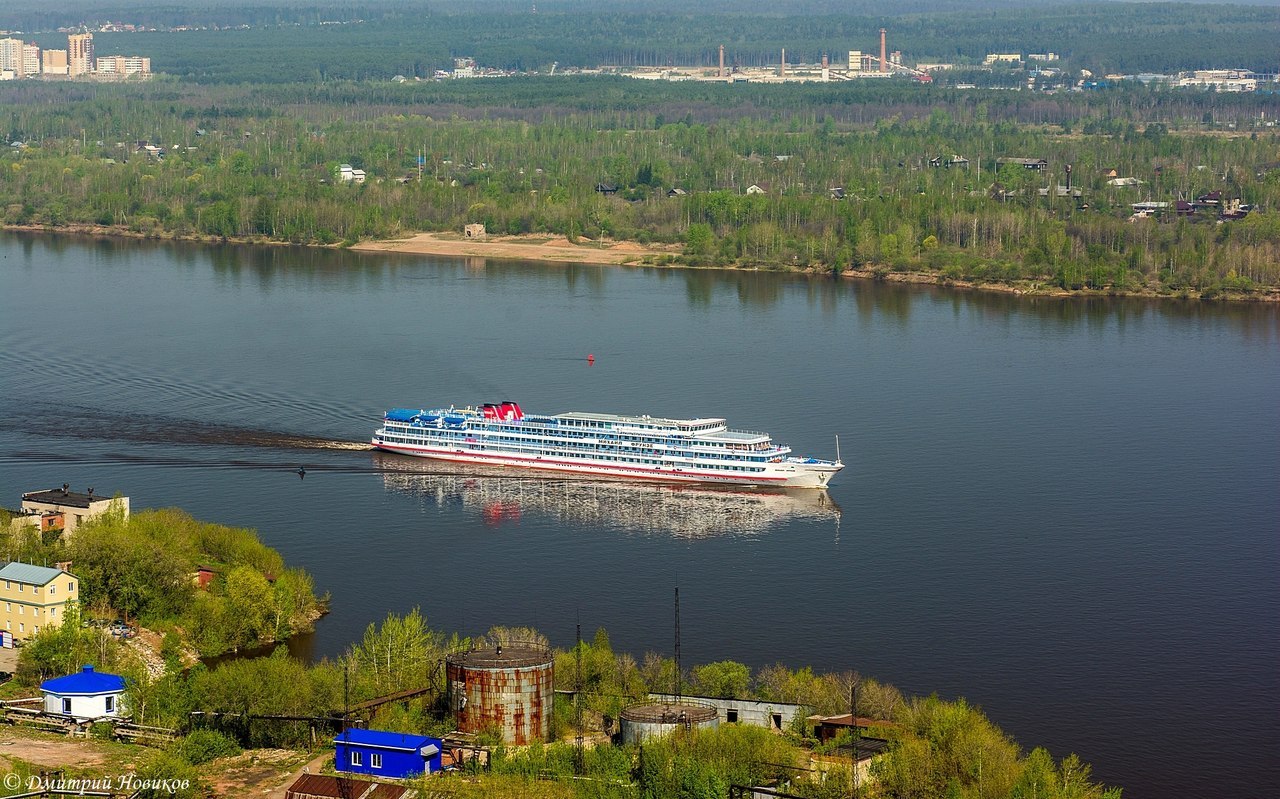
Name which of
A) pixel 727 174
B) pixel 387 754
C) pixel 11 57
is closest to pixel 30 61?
pixel 11 57

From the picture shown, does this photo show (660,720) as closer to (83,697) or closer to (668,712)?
(668,712)

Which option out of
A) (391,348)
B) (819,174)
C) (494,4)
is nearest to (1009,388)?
(391,348)

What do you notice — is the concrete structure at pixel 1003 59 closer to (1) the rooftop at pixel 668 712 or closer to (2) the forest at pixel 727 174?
(2) the forest at pixel 727 174

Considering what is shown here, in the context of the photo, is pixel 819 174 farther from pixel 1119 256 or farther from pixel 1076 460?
pixel 1076 460

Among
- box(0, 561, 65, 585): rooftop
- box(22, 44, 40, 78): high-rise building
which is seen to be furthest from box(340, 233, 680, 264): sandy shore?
box(22, 44, 40, 78): high-rise building

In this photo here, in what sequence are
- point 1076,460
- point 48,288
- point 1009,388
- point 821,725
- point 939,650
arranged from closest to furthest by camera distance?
point 821,725, point 939,650, point 1076,460, point 1009,388, point 48,288
